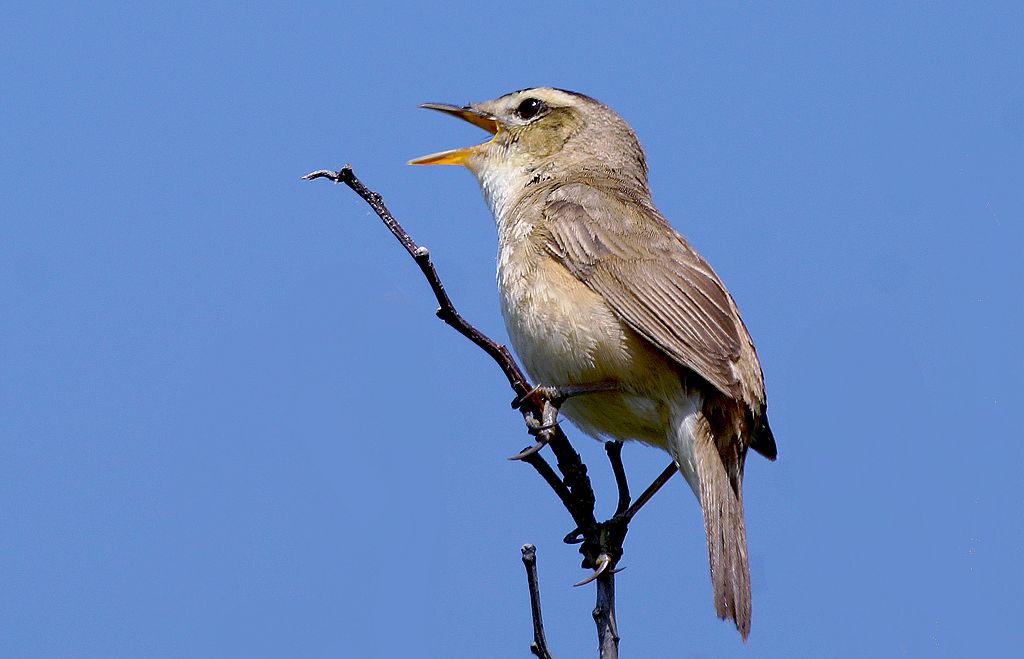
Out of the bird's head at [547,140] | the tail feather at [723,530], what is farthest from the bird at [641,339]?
the bird's head at [547,140]

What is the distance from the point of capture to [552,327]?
14.9ft

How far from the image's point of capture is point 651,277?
4719 millimetres

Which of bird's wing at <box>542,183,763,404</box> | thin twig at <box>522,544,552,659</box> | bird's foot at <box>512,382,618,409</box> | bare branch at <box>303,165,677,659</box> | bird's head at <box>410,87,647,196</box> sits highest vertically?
bird's head at <box>410,87,647,196</box>

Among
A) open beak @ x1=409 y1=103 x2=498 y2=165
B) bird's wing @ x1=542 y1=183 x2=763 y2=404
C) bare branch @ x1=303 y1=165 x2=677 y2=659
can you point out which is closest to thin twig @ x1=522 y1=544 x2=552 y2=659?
bare branch @ x1=303 y1=165 x2=677 y2=659

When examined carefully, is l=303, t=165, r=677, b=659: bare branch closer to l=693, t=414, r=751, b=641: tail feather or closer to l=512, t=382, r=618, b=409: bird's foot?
l=512, t=382, r=618, b=409: bird's foot

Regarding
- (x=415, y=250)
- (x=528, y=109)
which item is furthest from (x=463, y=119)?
(x=415, y=250)

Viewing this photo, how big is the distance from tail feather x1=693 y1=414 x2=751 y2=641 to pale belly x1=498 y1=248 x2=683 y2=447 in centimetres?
26

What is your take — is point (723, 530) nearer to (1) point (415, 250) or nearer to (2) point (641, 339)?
(2) point (641, 339)

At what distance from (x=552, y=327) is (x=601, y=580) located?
1308 millimetres

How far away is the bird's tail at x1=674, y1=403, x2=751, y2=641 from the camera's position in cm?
387

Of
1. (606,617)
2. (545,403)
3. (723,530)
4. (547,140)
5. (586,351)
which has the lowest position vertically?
(606,617)

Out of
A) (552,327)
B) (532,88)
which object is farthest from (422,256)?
(532,88)

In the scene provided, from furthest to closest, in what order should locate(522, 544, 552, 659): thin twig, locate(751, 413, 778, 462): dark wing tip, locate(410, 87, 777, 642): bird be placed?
1. locate(751, 413, 778, 462): dark wing tip
2. locate(410, 87, 777, 642): bird
3. locate(522, 544, 552, 659): thin twig

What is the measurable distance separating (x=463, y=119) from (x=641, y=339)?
201 centimetres
